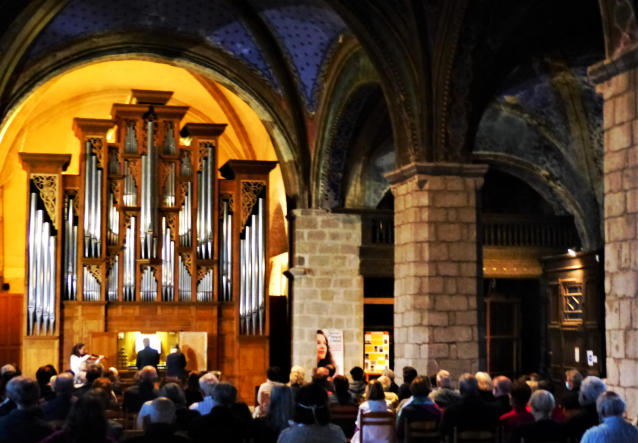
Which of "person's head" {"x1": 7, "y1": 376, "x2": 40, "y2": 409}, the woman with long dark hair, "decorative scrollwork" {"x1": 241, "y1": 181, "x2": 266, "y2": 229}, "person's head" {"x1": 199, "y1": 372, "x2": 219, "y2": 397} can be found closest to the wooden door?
the woman with long dark hair

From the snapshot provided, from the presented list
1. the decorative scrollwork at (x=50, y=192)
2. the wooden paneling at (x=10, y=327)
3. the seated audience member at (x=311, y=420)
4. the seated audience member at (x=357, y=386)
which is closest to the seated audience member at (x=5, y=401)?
the seated audience member at (x=311, y=420)

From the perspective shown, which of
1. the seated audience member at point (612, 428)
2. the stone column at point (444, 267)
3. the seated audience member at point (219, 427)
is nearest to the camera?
the seated audience member at point (612, 428)

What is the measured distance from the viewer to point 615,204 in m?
7.77

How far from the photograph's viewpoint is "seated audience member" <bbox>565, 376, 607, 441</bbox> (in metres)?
6.23

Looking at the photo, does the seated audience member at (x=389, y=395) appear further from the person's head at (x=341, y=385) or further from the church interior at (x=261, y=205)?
the church interior at (x=261, y=205)

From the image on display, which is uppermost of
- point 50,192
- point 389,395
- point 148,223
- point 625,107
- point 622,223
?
point 50,192

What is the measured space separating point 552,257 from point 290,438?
11.5 meters

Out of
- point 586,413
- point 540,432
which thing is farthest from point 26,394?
point 586,413

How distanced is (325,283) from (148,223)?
9.74ft

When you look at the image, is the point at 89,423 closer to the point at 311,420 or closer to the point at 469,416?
the point at 311,420

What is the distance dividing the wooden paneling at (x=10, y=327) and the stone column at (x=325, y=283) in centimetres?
514

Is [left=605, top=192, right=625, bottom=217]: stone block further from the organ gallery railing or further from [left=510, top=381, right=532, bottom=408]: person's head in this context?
the organ gallery railing

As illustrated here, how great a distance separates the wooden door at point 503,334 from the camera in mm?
17406

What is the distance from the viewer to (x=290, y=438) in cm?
542
